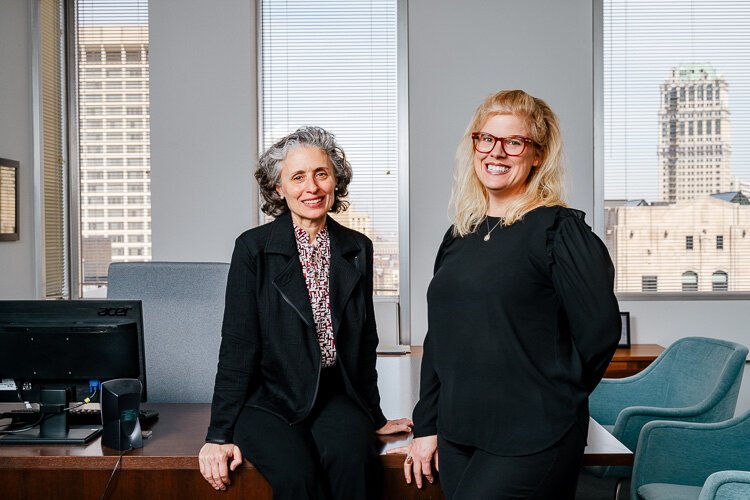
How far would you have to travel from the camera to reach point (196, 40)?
14.8ft

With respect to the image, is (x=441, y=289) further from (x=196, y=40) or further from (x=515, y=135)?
(x=196, y=40)

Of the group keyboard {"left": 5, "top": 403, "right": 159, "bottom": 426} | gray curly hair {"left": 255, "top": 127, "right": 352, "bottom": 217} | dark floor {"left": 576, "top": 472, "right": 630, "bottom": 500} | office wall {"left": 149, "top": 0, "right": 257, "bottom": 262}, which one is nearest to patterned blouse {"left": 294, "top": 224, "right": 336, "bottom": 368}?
gray curly hair {"left": 255, "top": 127, "right": 352, "bottom": 217}

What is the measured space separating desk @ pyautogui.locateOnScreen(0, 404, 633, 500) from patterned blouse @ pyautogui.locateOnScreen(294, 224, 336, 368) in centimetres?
33

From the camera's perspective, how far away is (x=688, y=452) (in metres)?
2.70

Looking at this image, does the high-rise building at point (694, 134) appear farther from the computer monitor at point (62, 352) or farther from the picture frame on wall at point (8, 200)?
the picture frame on wall at point (8, 200)

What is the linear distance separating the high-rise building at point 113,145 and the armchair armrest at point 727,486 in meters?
3.87

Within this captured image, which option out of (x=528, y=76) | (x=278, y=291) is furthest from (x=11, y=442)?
(x=528, y=76)

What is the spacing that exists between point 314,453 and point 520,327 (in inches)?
26.4

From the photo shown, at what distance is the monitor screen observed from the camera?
6.89ft

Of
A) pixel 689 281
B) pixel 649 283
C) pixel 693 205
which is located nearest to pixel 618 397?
pixel 649 283

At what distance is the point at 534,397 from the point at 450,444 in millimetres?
250

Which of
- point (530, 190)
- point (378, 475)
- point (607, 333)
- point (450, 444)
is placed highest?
point (530, 190)

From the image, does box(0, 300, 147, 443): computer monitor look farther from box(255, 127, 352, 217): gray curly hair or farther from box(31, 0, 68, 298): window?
box(31, 0, 68, 298): window

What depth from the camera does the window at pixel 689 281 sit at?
4508 millimetres
